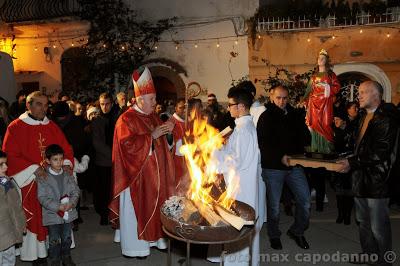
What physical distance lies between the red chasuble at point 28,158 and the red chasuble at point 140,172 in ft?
3.15

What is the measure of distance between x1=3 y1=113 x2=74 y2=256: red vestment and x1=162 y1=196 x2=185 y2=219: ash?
2097 mm

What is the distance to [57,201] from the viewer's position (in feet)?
16.2

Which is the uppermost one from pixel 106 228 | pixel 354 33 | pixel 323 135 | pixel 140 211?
pixel 354 33

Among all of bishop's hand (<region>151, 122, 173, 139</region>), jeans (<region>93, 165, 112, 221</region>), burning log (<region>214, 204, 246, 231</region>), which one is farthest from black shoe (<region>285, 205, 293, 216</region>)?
burning log (<region>214, 204, 246, 231</region>)

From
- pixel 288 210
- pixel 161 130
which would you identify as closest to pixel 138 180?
pixel 161 130

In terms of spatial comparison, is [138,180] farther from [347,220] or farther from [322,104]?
[347,220]

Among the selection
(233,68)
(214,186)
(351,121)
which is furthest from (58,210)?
(233,68)

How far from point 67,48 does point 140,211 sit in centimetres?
1147

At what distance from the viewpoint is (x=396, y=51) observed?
1186 cm

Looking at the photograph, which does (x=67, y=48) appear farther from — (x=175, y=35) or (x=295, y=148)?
(x=295, y=148)

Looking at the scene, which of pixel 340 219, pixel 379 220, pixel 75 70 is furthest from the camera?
pixel 75 70

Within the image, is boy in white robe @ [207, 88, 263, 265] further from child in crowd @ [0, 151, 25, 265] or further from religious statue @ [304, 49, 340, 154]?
child in crowd @ [0, 151, 25, 265]

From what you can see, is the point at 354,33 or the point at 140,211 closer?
the point at 140,211

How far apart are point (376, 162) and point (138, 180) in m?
2.95
